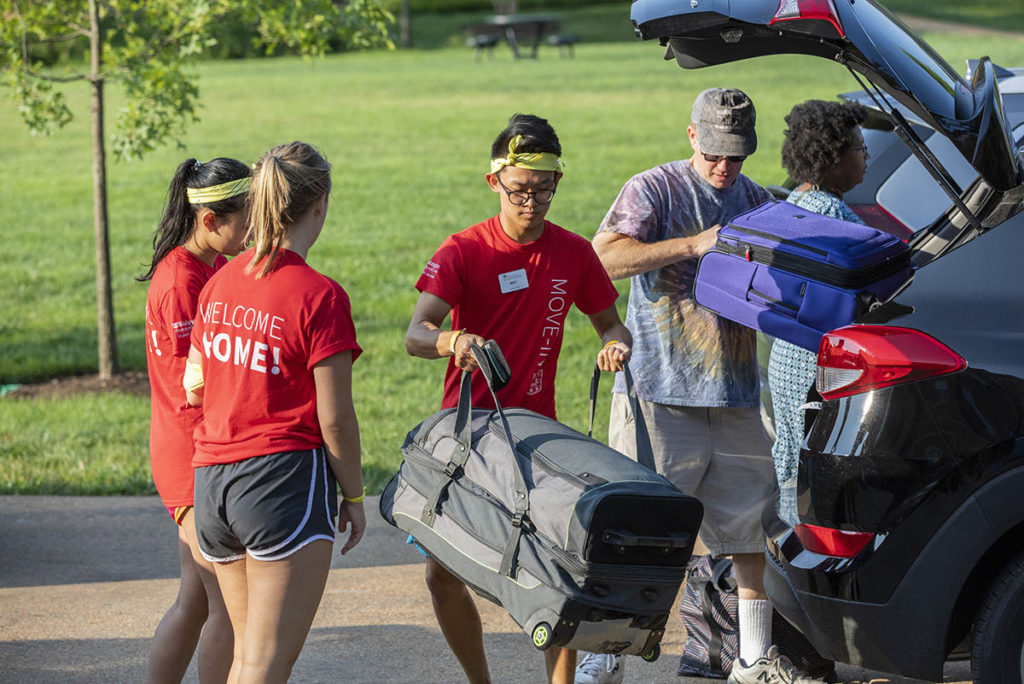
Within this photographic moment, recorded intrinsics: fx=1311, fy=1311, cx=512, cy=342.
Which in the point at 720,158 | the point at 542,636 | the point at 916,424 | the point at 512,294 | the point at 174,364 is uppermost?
the point at 720,158

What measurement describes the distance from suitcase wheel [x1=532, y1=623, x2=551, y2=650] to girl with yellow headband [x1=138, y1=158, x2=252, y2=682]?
3.39 ft

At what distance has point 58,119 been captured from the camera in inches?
356

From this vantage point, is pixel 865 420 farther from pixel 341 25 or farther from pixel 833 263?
pixel 341 25

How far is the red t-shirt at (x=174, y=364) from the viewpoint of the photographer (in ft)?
12.3

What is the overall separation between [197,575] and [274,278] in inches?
42.2

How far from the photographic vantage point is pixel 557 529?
3279mm

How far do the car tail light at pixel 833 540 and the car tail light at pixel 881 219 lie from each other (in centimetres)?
234

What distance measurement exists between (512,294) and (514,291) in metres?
0.01

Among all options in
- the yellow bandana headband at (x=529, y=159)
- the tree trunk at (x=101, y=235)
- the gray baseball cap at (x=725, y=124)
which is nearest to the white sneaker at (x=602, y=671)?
the yellow bandana headband at (x=529, y=159)

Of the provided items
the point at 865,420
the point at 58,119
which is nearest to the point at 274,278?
the point at 865,420

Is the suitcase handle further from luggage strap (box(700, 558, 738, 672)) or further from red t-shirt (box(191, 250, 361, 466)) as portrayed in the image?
luggage strap (box(700, 558, 738, 672))

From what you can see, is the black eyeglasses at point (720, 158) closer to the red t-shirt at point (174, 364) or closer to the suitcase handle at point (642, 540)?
the suitcase handle at point (642, 540)

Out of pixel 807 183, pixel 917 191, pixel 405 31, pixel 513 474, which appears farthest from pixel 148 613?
pixel 405 31

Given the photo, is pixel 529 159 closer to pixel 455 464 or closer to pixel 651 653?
pixel 455 464
